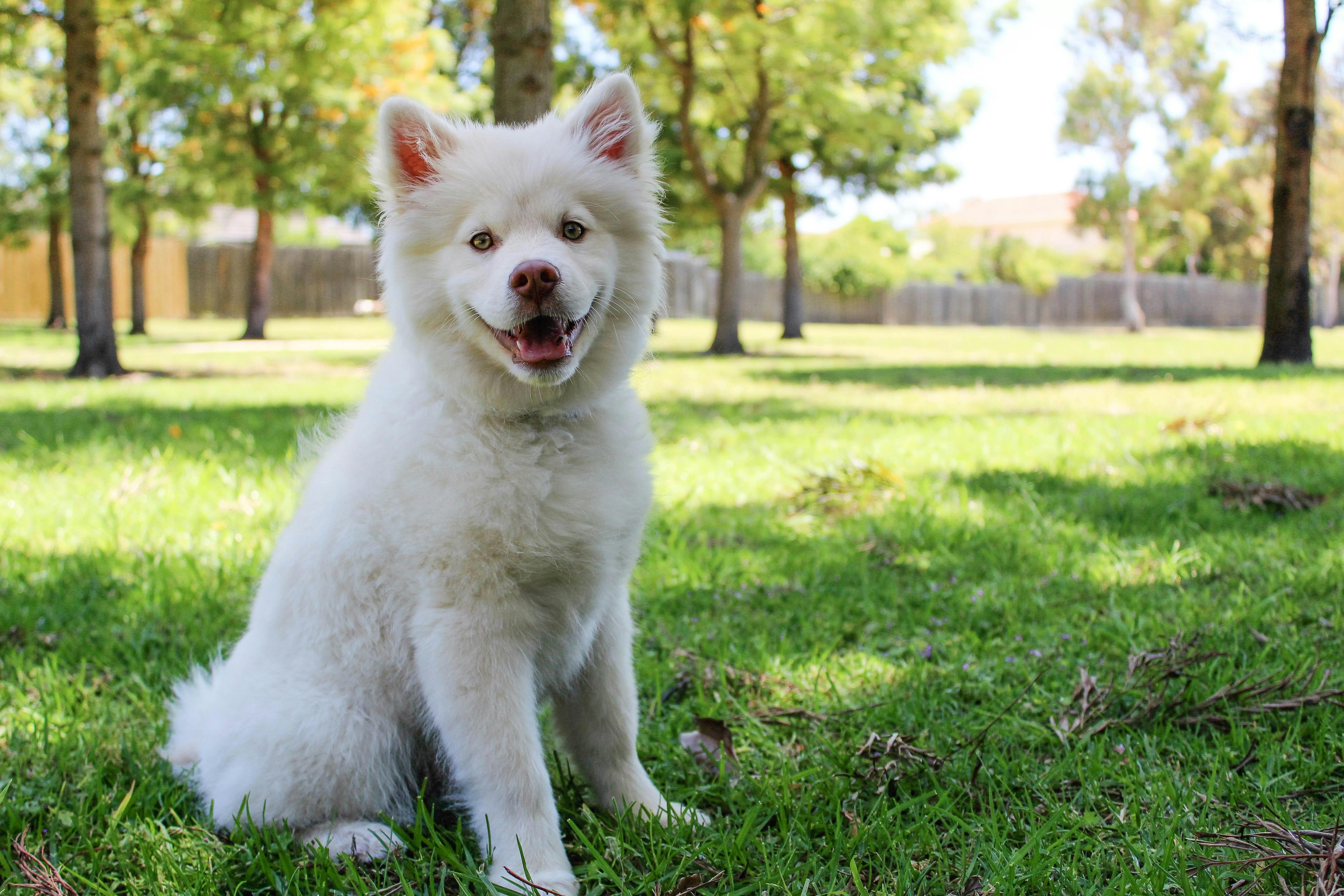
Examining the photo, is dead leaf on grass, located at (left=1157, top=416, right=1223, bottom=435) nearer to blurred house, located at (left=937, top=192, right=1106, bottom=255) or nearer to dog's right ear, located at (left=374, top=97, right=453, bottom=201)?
dog's right ear, located at (left=374, top=97, right=453, bottom=201)

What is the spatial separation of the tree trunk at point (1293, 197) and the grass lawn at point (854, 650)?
20.5ft

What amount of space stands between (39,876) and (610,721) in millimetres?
1187

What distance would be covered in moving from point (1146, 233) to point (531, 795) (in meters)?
41.0

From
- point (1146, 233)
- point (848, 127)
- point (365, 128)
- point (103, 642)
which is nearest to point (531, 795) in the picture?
point (103, 642)

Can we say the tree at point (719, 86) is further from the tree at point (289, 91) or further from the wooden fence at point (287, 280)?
the wooden fence at point (287, 280)

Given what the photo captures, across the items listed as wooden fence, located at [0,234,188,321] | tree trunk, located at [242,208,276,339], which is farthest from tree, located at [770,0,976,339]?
wooden fence, located at [0,234,188,321]

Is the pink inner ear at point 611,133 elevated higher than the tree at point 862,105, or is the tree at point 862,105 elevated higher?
the tree at point 862,105

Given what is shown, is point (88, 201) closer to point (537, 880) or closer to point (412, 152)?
point (412, 152)

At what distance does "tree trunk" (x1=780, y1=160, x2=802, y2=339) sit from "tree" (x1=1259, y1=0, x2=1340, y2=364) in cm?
1054

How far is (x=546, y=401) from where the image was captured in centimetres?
208

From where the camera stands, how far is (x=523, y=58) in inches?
248

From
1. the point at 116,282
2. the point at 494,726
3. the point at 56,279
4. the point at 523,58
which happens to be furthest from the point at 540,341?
the point at 116,282

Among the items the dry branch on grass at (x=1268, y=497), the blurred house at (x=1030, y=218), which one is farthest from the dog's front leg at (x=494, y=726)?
the blurred house at (x=1030, y=218)

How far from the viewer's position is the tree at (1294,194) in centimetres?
1120
